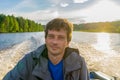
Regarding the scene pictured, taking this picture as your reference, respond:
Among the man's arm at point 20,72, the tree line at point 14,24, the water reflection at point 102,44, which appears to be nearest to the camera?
the man's arm at point 20,72

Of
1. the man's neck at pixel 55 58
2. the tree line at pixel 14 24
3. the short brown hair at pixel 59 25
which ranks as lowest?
the tree line at pixel 14 24

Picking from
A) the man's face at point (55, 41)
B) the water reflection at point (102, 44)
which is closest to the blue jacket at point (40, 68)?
the man's face at point (55, 41)

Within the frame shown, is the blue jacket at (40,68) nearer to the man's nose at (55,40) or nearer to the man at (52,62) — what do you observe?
the man at (52,62)

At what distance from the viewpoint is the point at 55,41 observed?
268 cm

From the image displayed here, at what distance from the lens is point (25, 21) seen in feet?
159

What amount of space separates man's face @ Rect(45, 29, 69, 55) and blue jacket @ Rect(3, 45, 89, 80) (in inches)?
4.3

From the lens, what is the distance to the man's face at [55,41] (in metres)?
2.69

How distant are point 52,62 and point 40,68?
0.43 ft

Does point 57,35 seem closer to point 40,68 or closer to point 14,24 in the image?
point 40,68

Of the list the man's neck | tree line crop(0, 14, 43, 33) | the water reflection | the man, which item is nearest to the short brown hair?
the man

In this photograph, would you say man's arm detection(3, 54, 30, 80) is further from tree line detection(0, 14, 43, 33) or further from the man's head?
tree line detection(0, 14, 43, 33)

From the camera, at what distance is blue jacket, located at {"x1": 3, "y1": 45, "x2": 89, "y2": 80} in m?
2.69

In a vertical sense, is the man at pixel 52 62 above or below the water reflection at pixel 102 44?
above

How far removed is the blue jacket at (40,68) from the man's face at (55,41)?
0.11 meters
